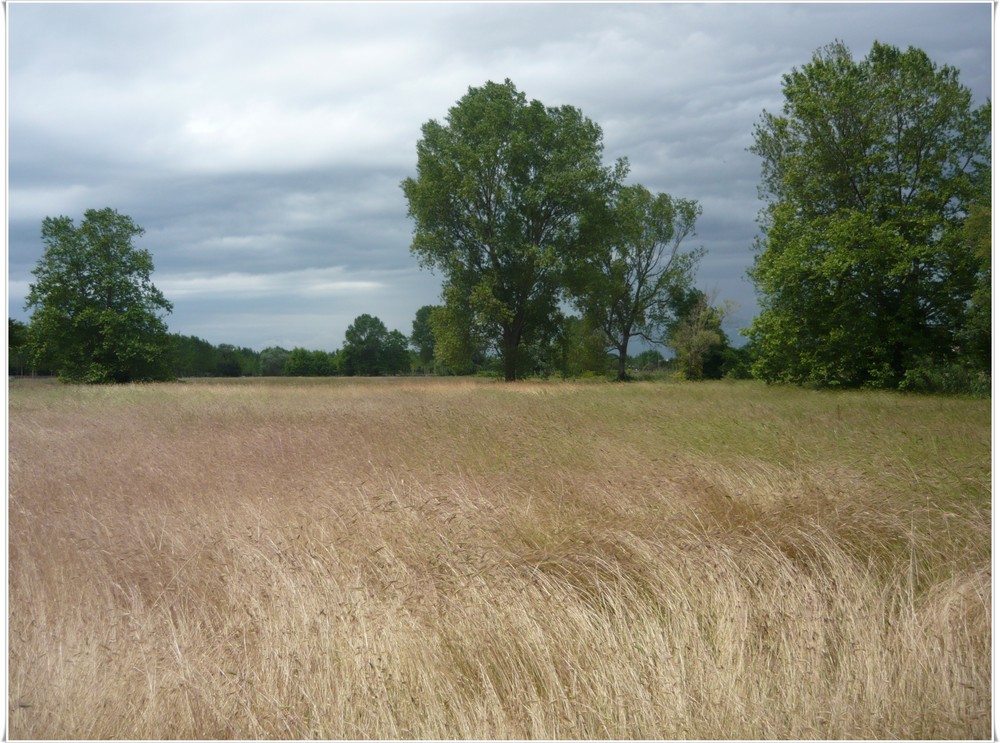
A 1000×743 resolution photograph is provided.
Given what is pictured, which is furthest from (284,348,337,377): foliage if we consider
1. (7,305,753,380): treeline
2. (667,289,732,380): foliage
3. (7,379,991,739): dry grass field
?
(667,289,732,380): foliage

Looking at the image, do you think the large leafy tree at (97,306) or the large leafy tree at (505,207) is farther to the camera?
the large leafy tree at (505,207)

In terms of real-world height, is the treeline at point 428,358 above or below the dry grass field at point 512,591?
above

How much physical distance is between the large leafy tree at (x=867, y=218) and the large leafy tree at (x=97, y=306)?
1050 cm

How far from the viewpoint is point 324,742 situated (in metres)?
2.50

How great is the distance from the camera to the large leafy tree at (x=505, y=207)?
2230 cm

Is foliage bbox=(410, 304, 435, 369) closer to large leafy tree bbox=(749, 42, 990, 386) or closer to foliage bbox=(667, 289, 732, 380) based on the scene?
foliage bbox=(667, 289, 732, 380)

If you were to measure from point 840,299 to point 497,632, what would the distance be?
535 inches

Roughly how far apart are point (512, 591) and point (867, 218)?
12.6m

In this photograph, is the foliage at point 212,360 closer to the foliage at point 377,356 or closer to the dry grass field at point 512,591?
the foliage at point 377,356

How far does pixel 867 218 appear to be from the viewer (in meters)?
13.2

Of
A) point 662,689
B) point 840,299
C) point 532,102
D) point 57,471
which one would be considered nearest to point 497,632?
point 662,689

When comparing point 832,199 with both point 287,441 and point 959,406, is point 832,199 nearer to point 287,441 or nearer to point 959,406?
point 959,406

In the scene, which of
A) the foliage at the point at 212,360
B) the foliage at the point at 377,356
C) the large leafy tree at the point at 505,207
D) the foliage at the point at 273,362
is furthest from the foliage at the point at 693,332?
the foliage at the point at 212,360

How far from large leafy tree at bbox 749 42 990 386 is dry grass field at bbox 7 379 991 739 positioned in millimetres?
4222
